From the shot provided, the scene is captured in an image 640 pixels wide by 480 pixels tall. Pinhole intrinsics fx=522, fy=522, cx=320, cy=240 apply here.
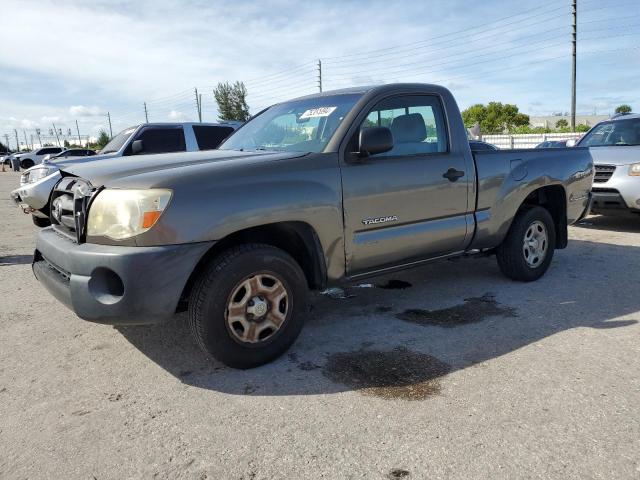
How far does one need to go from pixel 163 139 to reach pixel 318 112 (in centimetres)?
567

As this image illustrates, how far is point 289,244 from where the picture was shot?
3.56 m

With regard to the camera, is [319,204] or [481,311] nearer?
[319,204]

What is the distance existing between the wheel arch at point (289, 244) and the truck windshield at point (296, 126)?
0.60 m

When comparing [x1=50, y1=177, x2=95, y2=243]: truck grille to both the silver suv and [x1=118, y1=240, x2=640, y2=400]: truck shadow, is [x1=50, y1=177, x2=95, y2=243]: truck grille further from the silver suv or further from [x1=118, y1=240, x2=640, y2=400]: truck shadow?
the silver suv

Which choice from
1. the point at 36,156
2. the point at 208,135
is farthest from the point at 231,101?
the point at 208,135

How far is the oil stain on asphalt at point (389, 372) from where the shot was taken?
116 inches

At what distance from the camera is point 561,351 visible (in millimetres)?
3447

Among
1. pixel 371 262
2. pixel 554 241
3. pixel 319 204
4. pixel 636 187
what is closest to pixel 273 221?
pixel 319 204

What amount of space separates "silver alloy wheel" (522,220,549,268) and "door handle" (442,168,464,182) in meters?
1.23

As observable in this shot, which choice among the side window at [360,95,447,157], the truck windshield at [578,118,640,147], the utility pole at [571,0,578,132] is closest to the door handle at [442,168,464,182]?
the side window at [360,95,447,157]

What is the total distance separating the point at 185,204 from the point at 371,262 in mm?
1460

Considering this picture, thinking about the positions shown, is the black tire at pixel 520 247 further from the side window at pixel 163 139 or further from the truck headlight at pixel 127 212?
the side window at pixel 163 139

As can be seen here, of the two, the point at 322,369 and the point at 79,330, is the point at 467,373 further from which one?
the point at 79,330

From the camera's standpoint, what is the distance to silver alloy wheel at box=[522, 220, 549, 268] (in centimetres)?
506
